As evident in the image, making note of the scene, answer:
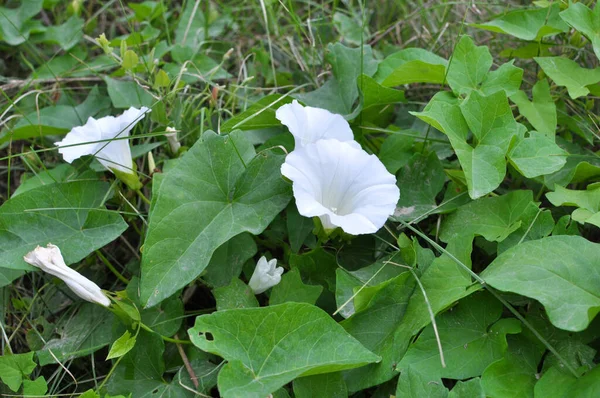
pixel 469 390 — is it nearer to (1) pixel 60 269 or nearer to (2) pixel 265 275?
(2) pixel 265 275

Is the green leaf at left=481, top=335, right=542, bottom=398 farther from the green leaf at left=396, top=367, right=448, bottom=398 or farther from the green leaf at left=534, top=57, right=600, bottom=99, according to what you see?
the green leaf at left=534, top=57, right=600, bottom=99

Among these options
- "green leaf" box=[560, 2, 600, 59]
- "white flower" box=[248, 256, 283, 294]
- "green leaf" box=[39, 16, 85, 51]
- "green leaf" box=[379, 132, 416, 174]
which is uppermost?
"green leaf" box=[560, 2, 600, 59]

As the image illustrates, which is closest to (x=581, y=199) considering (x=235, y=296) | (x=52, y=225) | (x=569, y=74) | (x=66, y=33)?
(x=569, y=74)

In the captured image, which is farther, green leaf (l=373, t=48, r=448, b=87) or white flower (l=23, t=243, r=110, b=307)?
green leaf (l=373, t=48, r=448, b=87)

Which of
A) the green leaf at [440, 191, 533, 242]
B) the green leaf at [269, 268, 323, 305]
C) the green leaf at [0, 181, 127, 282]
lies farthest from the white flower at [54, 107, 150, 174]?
the green leaf at [440, 191, 533, 242]

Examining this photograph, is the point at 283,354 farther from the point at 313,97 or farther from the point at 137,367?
the point at 313,97

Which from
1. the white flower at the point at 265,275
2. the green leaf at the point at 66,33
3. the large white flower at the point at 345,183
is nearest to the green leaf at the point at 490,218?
the large white flower at the point at 345,183
